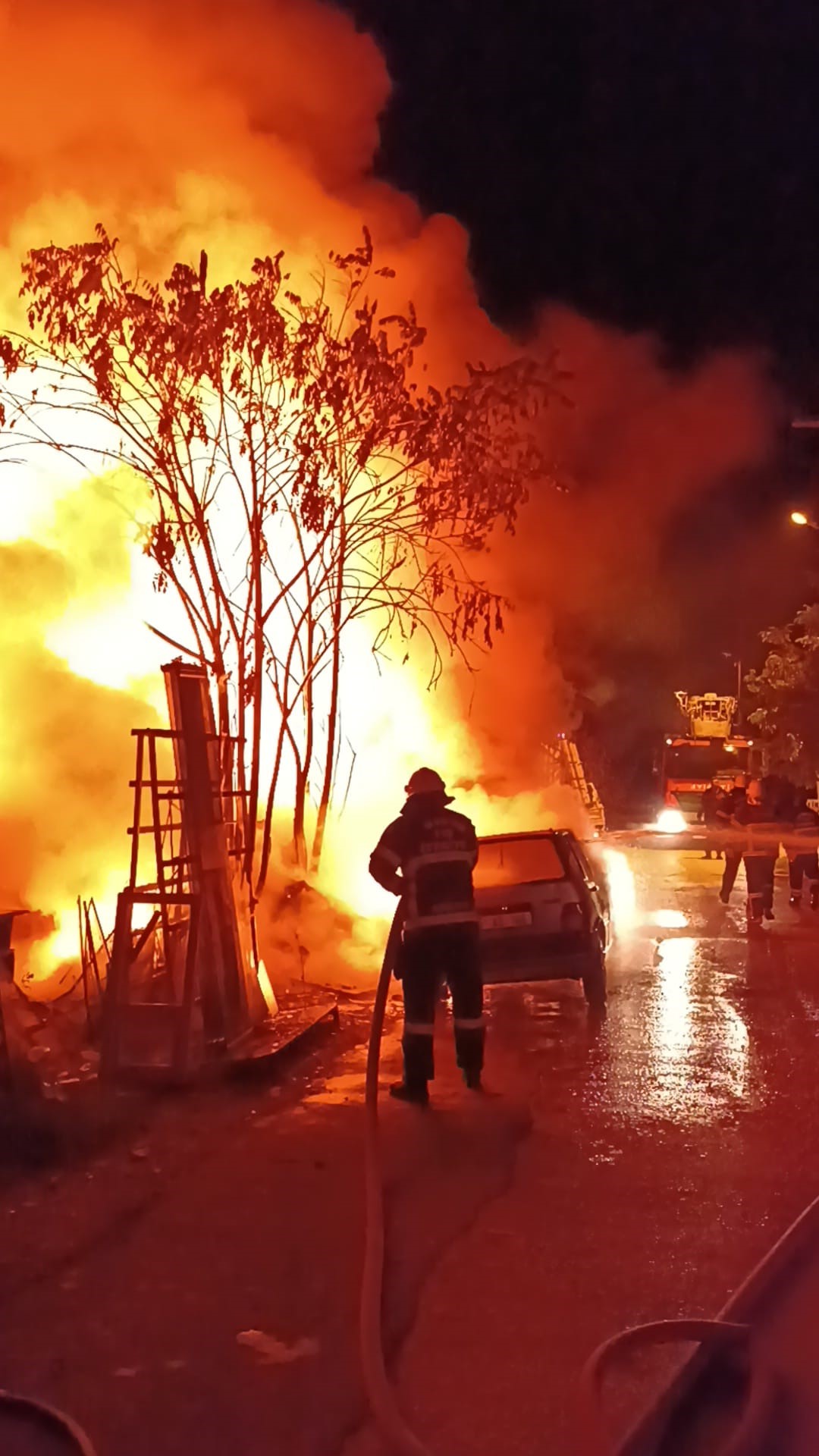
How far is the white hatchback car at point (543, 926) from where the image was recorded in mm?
9930

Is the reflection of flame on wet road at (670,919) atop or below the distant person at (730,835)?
below

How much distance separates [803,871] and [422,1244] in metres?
13.2

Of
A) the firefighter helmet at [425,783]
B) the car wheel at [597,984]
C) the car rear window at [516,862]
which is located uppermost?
the firefighter helmet at [425,783]

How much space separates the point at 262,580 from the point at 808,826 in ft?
23.6

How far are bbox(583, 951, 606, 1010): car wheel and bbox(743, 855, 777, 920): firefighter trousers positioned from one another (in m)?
5.51

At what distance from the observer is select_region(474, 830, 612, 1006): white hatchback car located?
32.6 ft

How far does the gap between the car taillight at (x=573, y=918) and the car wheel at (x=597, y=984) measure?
257 millimetres

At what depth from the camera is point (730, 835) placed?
15945 mm

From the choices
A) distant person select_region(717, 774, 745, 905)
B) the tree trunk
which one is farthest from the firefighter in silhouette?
distant person select_region(717, 774, 745, 905)

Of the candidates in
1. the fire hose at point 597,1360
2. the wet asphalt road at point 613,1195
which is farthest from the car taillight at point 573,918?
the fire hose at point 597,1360

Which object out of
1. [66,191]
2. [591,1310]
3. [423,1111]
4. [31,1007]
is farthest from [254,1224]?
[66,191]

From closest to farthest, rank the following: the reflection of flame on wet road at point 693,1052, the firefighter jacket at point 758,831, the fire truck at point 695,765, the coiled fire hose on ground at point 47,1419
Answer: the coiled fire hose on ground at point 47,1419
the reflection of flame on wet road at point 693,1052
the firefighter jacket at point 758,831
the fire truck at point 695,765

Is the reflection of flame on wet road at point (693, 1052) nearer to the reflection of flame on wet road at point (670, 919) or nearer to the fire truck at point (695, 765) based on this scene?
the reflection of flame on wet road at point (670, 919)

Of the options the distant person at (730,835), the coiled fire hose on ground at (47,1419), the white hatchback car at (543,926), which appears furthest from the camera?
the distant person at (730,835)
